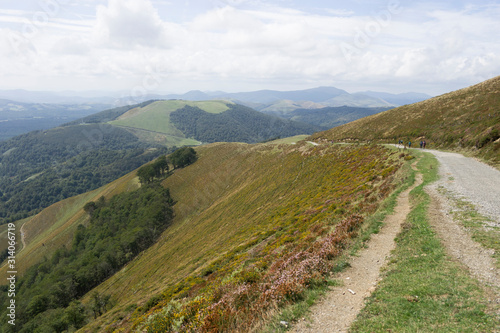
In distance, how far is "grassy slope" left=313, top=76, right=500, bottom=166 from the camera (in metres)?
34.0

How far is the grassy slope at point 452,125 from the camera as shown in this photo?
3403 cm

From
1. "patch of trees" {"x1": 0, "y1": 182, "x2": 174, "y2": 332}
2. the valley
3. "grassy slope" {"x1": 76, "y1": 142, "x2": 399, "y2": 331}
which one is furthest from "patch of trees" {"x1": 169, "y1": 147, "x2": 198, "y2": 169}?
"patch of trees" {"x1": 0, "y1": 182, "x2": 174, "y2": 332}

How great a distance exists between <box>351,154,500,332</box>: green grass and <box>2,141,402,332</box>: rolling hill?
9.40 ft

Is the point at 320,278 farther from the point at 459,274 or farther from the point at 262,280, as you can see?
the point at 459,274

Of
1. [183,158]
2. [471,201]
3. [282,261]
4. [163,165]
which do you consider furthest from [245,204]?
[163,165]

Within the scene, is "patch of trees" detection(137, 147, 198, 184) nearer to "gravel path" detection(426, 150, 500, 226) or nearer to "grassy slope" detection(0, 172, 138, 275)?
"grassy slope" detection(0, 172, 138, 275)

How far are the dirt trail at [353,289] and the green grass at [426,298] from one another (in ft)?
1.35

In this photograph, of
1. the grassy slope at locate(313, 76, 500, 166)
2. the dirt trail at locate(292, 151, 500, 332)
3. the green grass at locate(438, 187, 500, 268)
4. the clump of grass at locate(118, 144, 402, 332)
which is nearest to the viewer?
the dirt trail at locate(292, 151, 500, 332)

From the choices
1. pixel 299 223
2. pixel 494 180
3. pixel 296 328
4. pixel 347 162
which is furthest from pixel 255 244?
→ pixel 347 162

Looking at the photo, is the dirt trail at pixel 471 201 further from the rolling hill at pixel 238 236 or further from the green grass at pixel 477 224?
the rolling hill at pixel 238 236

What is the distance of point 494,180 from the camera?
20609 millimetres

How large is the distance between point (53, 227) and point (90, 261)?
279ft

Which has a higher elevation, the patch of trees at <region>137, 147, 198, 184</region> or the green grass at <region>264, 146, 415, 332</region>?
the green grass at <region>264, 146, 415, 332</region>

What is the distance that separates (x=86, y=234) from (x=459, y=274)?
4742 inches
